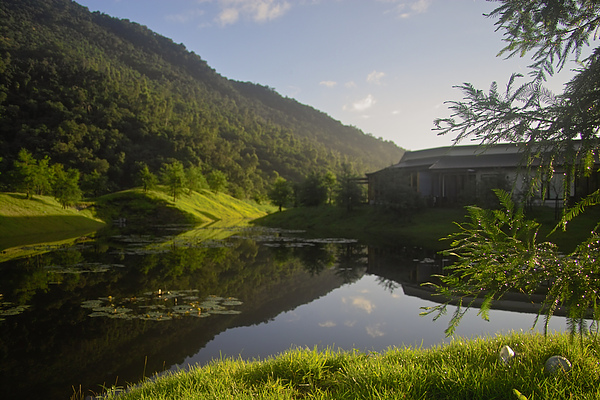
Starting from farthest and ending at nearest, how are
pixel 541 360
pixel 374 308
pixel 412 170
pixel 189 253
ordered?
pixel 412 170, pixel 189 253, pixel 374 308, pixel 541 360

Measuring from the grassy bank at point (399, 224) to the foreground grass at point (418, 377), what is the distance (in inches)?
749

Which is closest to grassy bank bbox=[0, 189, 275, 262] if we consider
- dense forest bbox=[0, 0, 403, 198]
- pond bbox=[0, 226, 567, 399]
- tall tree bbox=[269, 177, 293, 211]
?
pond bbox=[0, 226, 567, 399]

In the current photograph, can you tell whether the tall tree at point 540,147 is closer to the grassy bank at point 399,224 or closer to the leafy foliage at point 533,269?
the leafy foliage at point 533,269

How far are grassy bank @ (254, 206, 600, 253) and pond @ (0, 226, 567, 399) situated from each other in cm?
1084

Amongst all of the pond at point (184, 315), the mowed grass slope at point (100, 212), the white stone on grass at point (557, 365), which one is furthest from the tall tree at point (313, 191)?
the white stone on grass at point (557, 365)

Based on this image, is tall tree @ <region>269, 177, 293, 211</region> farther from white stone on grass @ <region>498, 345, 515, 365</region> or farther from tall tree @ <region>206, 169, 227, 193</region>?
white stone on grass @ <region>498, 345, 515, 365</region>

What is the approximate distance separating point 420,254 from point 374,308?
13.5 meters

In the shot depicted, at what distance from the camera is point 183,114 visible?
16100cm

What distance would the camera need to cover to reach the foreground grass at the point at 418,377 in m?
4.04

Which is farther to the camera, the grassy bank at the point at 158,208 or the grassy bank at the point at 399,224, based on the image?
the grassy bank at the point at 158,208

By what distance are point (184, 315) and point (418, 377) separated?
28.1 feet

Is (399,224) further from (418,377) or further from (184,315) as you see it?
(418,377)

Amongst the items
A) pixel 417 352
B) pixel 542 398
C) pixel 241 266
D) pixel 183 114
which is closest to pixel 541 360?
pixel 542 398

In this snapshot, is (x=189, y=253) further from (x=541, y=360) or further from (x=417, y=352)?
(x=541, y=360)
